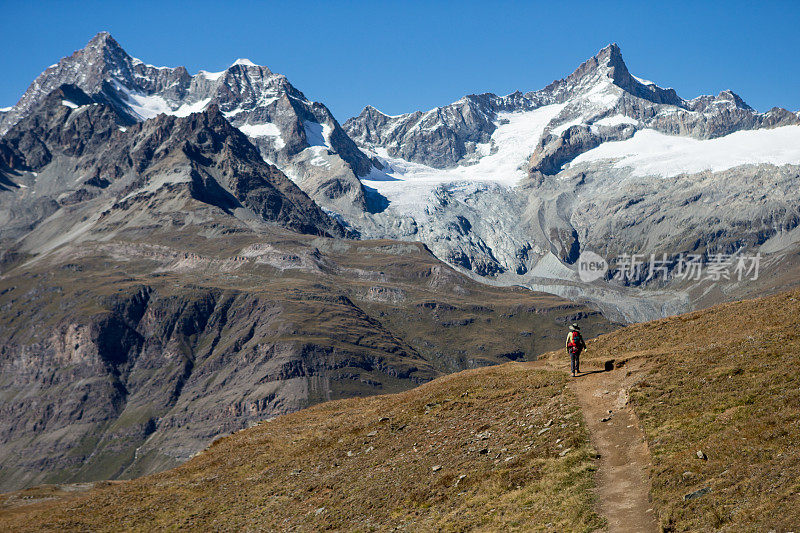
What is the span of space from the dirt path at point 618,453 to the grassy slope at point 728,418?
2.14 feet

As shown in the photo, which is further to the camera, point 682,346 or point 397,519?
point 682,346

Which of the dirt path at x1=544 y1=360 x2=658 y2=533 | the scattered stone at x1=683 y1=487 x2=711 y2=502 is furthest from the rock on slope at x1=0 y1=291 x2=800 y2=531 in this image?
the dirt path at x1=544 y1=360 x2=658 y2=533

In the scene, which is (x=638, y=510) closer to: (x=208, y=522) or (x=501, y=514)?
(x=501, y=514)

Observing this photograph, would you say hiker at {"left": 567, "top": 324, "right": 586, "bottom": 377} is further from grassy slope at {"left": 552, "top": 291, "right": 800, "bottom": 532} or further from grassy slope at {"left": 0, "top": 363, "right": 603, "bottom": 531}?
grassy slope at {"left": 552, "top": 291, "right": 800, "bottom": 532}

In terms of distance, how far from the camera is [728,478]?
29.0m

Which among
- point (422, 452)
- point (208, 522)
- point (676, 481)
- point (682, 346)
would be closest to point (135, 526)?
point (208, 522)

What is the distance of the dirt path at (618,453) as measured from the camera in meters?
29.7

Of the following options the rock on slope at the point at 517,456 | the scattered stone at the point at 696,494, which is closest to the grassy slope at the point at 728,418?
the rock on slope at the point at 517,456

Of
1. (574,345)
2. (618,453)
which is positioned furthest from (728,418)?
(574,345)

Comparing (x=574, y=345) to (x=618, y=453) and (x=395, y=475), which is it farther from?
(x=395, y=475)

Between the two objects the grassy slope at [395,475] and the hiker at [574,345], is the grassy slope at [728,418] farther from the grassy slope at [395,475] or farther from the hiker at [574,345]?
the grassy slope at [395,475]

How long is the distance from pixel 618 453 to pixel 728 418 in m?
5.10

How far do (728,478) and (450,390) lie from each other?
29275 millimetres

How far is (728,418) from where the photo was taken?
34.2m
